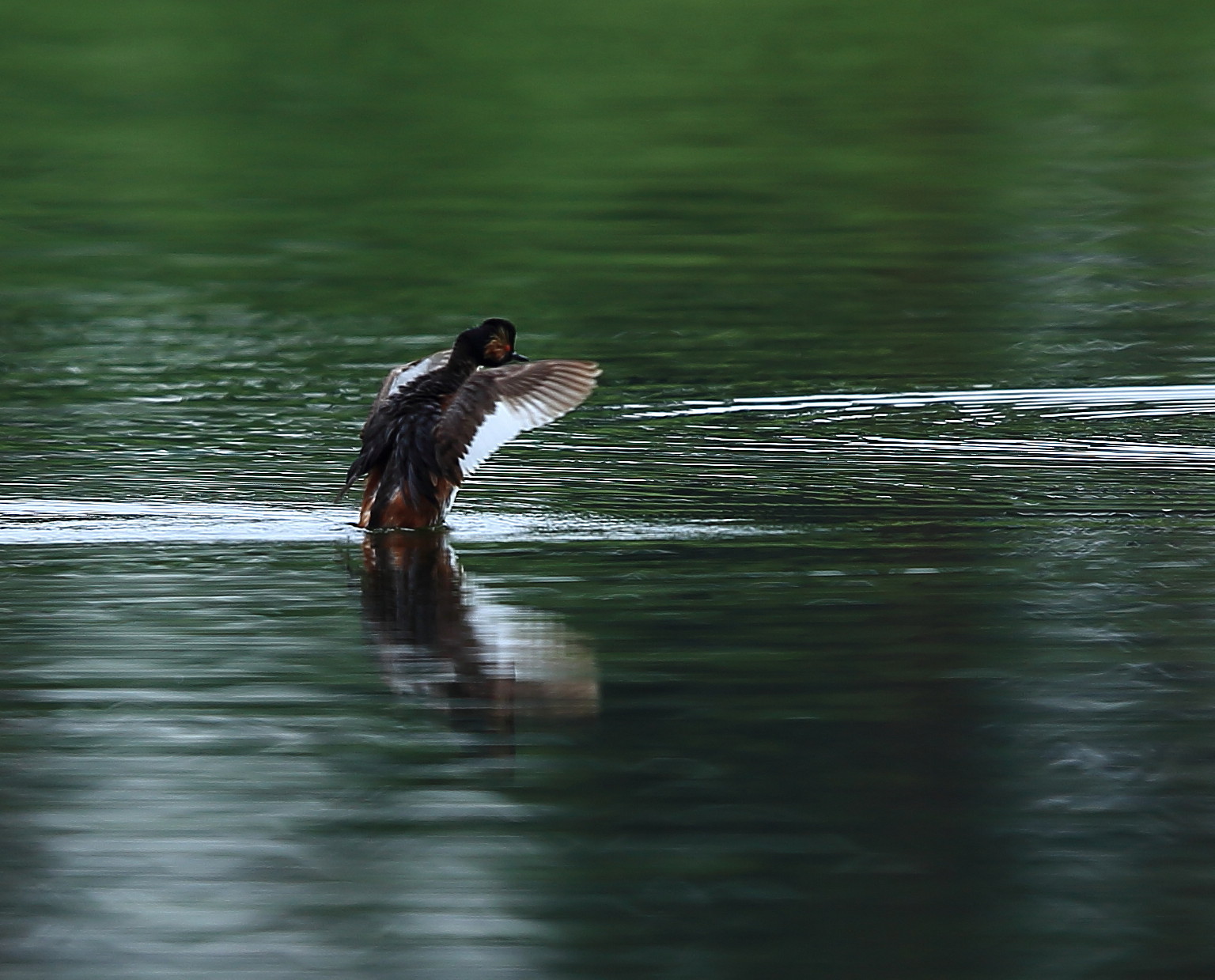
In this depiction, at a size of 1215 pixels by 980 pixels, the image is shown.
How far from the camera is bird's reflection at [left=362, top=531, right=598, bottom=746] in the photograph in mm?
7926

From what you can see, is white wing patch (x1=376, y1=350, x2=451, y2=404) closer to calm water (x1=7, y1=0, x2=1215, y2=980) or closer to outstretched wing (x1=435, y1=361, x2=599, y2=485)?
calm water (x1=7, y1=0, x2=1215, y2=980)

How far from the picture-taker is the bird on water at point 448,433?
419 inches

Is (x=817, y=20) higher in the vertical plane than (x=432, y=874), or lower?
higher

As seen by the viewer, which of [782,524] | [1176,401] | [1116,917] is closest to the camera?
[1116,917]

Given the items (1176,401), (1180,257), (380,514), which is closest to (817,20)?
(1180,257)

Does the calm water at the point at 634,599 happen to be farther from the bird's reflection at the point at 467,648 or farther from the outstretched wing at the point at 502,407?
the outstretched wing at the point at 502,407

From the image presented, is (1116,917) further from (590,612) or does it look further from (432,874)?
(590,612)

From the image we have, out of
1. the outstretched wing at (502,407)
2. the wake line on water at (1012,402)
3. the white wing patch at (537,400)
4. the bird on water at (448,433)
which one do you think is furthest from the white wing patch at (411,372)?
the wake line on water at (1012,402)

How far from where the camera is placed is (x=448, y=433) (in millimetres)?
10656

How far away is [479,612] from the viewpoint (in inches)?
361

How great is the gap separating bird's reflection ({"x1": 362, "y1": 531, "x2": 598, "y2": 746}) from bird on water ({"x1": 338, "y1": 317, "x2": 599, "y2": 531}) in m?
0.49

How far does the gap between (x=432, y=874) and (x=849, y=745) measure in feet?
4.98

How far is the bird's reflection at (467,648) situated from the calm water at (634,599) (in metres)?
0.02

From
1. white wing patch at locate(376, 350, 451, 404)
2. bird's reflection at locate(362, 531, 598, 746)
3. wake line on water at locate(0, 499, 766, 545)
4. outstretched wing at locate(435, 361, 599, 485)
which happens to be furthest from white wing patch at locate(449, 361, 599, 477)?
white wing patch at locate(376, 350, 451, 404)
